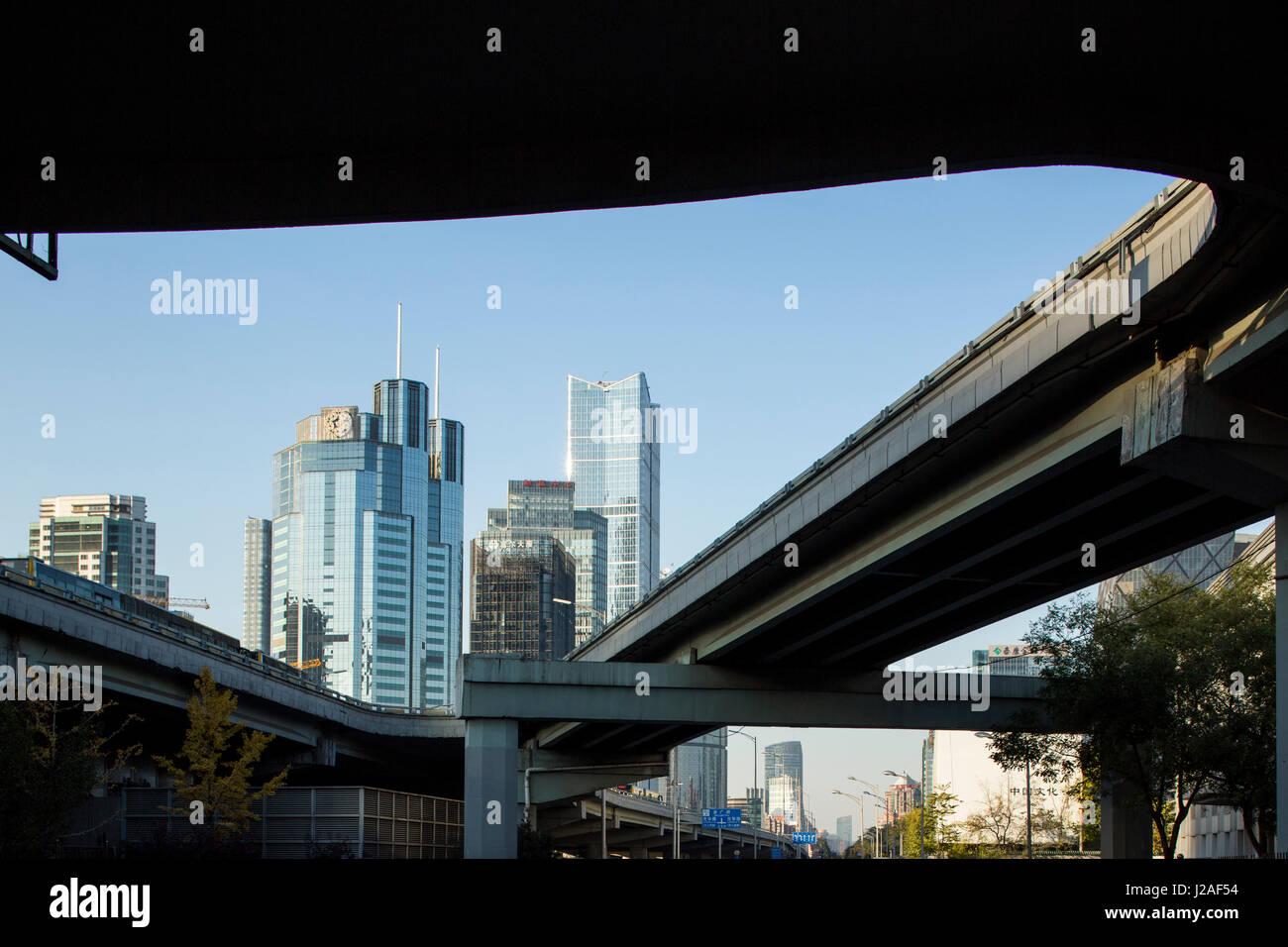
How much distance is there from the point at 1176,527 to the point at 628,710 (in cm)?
2186

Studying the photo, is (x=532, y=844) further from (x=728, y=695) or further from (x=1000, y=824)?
(x=1000, y=824)

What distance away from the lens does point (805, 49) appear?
1352 cm

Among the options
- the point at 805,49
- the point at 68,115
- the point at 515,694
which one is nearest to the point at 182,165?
the point at 68,115

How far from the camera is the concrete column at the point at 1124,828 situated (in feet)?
167

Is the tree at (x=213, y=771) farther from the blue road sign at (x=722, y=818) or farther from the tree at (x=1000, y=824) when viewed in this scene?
the tree at (x=1000, y=824)

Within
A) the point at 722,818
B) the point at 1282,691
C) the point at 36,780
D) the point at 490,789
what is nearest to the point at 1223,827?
the point at 722,818

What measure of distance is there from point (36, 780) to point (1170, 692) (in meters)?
28.6

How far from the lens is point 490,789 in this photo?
4681cm

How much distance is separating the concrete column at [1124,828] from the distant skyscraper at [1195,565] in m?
42.8

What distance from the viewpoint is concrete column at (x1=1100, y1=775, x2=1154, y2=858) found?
167 feet

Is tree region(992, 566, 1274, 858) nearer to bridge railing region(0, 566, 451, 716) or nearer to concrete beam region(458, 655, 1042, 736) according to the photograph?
concrete beam region(458, 655, 1042, 736)

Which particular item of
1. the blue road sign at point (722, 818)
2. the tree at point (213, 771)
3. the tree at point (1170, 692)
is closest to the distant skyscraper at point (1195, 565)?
the blue road sign at point (722, 818)

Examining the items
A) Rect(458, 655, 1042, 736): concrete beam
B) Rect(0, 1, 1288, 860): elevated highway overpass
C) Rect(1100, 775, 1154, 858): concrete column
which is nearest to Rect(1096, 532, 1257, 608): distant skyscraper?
Rect(1100, 775, 1154, 858): concrete column

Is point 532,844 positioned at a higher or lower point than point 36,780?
lower
